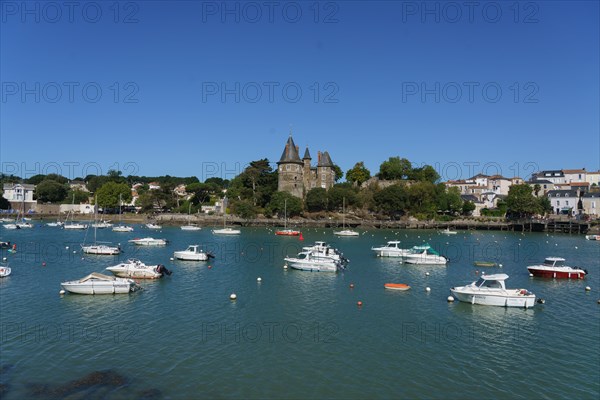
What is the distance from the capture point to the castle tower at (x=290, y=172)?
4380 inches

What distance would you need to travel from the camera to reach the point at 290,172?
111 metres

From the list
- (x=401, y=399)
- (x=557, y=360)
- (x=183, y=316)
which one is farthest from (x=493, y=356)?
(x=183, y=316)

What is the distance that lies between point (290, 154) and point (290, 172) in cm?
490

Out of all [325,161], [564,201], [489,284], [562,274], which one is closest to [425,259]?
[562,274]

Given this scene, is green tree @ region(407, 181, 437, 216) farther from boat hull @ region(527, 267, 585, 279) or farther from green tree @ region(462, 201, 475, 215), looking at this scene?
boat hull @ region(527, 267, 585, 279)

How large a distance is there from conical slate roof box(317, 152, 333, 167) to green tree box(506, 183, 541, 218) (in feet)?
158

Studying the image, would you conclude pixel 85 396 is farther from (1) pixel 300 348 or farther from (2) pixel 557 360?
(2) pixel 557 360

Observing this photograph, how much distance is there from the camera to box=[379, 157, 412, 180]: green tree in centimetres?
12462

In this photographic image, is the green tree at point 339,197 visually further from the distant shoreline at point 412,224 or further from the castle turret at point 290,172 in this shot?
the castle turret at point 290,172

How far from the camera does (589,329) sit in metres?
24.4

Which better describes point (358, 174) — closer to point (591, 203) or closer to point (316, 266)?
point (591, 203)

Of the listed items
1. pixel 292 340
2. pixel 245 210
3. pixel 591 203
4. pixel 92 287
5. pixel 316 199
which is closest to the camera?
pixel 292 340

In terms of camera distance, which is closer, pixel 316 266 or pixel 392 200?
pixel 316 266

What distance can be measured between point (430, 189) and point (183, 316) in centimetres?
9672
